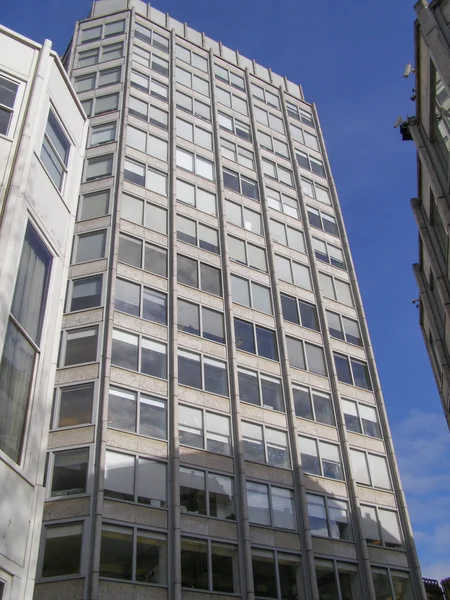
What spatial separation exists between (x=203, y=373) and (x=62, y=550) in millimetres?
11541

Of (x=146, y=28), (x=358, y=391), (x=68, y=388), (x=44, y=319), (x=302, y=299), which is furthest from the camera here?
(x=146, y=28)

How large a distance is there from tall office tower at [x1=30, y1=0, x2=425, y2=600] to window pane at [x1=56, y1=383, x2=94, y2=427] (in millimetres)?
83

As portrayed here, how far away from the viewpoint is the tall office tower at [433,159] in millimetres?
22234

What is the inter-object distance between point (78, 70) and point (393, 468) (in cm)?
3508

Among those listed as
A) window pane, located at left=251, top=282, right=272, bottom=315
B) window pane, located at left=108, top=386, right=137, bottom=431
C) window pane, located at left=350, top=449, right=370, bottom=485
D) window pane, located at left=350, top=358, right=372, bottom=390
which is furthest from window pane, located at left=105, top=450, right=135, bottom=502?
window pane, located at left=350, top=358, right=372, bottom=390

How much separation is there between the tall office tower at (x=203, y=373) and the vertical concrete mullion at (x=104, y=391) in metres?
0.09

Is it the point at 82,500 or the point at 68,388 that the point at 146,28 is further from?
the point at 82,500

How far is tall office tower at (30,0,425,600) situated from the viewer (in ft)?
89.7

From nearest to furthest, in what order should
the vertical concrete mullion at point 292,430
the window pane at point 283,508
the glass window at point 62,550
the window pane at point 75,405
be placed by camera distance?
the glass window at point 62,550
the window pane at point 75,405
the vertical concrete mullion at point 292,430
the window pane at point 283,508

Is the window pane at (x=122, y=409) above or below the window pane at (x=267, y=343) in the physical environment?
below

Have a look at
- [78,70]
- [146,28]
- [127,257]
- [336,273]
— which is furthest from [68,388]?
[146,28]

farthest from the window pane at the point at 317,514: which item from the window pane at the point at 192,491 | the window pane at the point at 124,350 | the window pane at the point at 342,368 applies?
the window pane at the point at 124,350

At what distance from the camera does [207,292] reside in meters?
37.5

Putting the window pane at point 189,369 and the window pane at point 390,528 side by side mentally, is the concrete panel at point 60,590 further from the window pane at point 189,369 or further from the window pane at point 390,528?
the window pane at point 390,528
